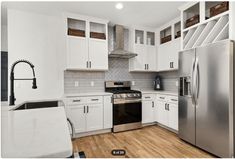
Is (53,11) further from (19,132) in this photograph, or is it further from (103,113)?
(19,132)

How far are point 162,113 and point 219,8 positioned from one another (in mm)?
2422

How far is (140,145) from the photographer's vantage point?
265 cm

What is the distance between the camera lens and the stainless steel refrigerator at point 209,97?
202cm

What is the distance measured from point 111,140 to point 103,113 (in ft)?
2.04

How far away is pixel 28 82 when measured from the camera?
308cm

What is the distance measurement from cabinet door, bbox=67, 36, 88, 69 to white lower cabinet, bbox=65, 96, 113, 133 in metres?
0.74

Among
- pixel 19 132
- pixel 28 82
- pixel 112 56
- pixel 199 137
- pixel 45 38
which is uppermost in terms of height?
pixel 45 38

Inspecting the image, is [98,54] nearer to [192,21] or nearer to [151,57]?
[151,57]

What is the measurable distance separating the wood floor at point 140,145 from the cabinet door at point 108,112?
0.22 meters

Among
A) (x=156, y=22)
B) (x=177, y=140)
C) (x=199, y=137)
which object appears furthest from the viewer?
(x=156, y=22)

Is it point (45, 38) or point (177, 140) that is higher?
point (45, 38)

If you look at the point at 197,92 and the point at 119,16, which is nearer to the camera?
the point at 197,92

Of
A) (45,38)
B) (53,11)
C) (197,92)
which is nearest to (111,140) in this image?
(197,92)

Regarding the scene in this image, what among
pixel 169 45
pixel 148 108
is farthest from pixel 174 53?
pixel 148 108
